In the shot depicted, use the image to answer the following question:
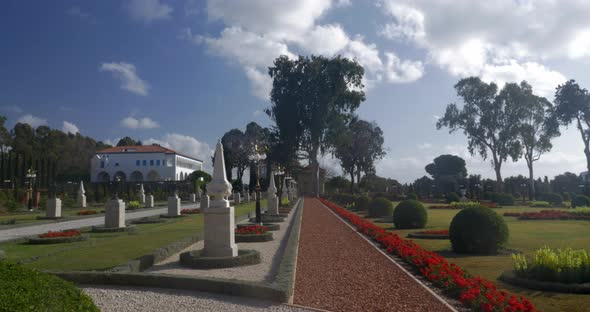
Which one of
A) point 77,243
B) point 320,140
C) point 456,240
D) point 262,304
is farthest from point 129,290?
point 320,140

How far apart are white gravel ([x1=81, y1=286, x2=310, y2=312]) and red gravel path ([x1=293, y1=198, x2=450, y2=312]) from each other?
679mm

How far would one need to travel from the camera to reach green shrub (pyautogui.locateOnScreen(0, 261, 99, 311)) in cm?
296

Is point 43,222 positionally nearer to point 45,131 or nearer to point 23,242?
point 23,242

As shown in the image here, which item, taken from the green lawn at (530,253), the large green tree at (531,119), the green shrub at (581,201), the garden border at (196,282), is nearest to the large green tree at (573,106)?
the large green tree at (531,119)

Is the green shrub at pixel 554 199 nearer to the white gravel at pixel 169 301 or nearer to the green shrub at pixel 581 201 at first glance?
the green shrub at pixel 581 201

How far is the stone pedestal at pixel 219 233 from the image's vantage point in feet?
31.7

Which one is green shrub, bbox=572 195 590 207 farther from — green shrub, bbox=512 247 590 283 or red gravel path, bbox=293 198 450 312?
green shrub, bbox=512 247 590 283

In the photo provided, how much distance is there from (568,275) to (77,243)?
38.1 feet

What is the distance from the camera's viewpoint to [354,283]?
770 cm

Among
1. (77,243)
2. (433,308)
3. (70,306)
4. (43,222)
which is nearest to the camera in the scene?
(70,306)

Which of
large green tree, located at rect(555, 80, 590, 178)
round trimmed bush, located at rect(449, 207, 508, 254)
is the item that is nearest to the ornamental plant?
round trimmed bush, located at rect(449, 207, 508, 254)

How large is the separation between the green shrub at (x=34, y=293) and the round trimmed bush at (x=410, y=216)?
16.2 metres

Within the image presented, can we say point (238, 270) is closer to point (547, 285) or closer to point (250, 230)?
point (547, 285)

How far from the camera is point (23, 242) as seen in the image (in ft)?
43.3
